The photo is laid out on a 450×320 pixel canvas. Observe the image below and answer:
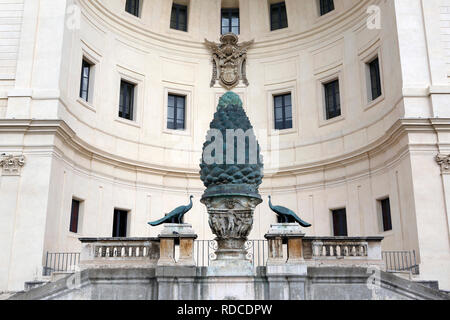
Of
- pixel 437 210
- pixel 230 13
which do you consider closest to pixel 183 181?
pixel 230 13

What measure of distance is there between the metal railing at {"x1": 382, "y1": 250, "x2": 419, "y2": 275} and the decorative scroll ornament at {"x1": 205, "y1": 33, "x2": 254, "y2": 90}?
1113 centimetres

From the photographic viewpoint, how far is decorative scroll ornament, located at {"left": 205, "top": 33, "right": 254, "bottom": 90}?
24719 millimetres

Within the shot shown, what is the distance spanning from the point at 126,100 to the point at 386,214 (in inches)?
492

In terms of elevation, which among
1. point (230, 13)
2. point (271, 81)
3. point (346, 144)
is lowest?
point (346, 144)

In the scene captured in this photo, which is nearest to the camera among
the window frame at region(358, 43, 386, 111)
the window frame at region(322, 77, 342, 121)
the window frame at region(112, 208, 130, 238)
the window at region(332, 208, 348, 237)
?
the window frame at region(358, 43, 386, 111)

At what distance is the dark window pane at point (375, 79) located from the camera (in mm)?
20922

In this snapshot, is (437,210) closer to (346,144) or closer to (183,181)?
(346,144)

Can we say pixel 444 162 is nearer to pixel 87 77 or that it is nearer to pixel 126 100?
pixel 126 100

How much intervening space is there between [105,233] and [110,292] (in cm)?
854

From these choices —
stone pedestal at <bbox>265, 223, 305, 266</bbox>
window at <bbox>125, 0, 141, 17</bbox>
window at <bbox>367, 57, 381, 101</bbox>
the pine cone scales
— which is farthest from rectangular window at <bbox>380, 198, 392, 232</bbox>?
window at <bbox>125, 0, 141, 17</bbox>

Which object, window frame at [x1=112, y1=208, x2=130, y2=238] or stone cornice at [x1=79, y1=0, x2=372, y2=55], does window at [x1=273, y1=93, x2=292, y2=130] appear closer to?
stone cornice at [x1=79, y1=0, x2=372, y2=55]

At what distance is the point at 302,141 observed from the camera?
2320 cm

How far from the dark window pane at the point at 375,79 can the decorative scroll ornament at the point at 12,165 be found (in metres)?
14.3
